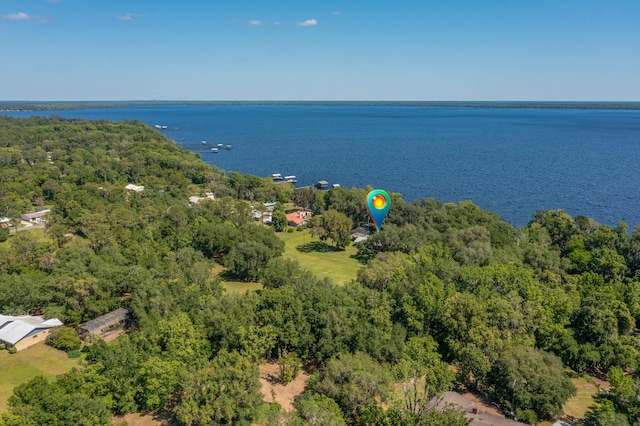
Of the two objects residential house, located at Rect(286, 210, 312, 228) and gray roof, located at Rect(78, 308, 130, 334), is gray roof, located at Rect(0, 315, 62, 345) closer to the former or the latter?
gray roof, located at Rect(78, 308, 130, 334)

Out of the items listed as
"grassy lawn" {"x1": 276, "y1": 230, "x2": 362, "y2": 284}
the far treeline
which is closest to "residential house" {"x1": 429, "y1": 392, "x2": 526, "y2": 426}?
the far treeline

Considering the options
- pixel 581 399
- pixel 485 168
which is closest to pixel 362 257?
pixel 581 399

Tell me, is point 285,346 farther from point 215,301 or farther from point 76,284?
point 76,284

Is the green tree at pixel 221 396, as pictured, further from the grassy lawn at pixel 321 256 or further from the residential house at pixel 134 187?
the residential house at pixel 134 187

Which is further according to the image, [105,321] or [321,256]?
[321,256]

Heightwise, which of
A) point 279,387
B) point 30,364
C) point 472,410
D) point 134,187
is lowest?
point 30,364

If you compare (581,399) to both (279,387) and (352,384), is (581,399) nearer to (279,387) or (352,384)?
(352,384)

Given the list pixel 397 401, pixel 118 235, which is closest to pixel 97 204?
pixel 118 235
